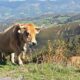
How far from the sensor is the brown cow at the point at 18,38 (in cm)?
1223

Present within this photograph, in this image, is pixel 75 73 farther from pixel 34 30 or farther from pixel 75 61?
pixel 34 30

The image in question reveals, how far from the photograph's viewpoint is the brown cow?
12.2 m

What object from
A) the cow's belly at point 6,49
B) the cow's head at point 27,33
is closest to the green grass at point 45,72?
the cow's head at point 27,33

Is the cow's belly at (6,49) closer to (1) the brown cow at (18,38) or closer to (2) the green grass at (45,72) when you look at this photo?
(1) the brown cow at (18,38)

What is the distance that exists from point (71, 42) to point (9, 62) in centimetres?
399

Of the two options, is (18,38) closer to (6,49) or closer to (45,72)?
(6,49)

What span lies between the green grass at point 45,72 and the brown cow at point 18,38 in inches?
74.3

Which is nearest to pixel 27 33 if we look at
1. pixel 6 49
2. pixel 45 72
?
pixel 6 49

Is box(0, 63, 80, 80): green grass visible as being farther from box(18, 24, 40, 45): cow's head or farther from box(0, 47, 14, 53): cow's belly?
box(0, 47, 14, 53): cow's belly

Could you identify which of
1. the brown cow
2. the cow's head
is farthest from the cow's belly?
the cow's head

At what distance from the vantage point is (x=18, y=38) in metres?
12.6

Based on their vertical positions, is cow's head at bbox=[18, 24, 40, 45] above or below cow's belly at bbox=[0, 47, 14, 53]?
above

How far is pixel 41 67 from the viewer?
10.2m

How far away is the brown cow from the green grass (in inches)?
74.3
